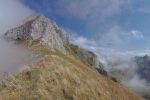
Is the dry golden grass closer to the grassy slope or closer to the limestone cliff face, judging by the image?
the grassy slope

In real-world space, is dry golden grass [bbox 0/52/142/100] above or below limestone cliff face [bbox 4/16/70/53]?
below

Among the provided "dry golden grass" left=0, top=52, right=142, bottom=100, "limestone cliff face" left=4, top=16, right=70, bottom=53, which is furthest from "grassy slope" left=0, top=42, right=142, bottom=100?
"limestone cliff face" left=4, top=16, right=70, bottom=53

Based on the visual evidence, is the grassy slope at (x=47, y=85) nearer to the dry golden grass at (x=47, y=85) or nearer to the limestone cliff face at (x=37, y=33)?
the dry golden grass at (x=47, y=85)

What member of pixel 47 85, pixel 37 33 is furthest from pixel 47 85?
pixel 37 33

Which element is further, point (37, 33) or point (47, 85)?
point (37, 33)

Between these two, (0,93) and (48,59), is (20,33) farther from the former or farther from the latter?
(0,93)

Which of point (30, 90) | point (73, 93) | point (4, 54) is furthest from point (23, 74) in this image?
point (4, 54)

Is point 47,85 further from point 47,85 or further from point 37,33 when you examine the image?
point 37,33

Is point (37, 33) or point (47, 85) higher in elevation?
point (37, 33)

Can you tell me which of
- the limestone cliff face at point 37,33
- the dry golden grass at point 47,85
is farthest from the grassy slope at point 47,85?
the limestone cliff face at point 37,33

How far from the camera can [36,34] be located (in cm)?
8875

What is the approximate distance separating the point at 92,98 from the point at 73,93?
11.1 ft

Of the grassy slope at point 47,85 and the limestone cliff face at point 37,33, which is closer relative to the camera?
the grassy slope at point 47,85

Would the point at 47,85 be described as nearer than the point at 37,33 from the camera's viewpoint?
Yes
